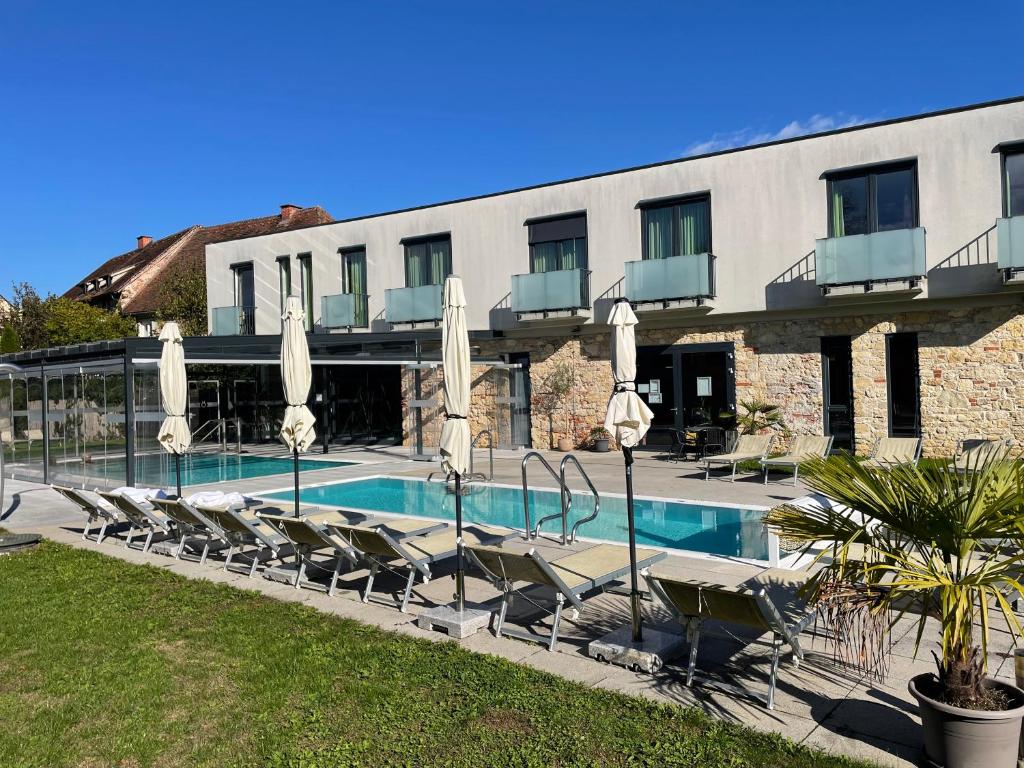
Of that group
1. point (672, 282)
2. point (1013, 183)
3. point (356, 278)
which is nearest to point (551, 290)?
point (672, 282)

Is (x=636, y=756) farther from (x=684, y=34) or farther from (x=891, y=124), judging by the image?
(x=684, y=34)

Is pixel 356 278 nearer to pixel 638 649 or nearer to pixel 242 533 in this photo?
pixel 242 533

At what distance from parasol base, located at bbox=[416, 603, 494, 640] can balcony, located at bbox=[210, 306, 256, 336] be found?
19861 millimetres

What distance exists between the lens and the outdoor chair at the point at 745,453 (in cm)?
1365

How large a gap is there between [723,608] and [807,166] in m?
14.5

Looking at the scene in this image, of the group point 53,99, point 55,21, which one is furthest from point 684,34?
point 53,99

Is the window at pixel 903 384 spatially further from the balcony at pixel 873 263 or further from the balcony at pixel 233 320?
the balcony at pixel 233 320

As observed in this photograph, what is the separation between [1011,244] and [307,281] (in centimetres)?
1873

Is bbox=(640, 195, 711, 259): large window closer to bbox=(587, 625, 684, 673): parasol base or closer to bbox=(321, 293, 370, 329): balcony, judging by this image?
bbox=(321, 293, 370, 329): balcony

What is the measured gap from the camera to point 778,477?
45.5 ft

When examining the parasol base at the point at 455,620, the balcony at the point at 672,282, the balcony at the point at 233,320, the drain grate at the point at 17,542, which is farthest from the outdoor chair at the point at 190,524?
the balcony at the point at 233,320

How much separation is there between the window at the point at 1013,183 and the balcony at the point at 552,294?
8825mm

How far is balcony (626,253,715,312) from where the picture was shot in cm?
1723

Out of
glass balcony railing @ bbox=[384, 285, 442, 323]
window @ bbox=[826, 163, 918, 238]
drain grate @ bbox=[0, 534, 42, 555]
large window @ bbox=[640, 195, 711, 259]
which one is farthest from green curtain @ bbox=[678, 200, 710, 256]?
drain grate @ bbox=[0, 534, 42, 555]
